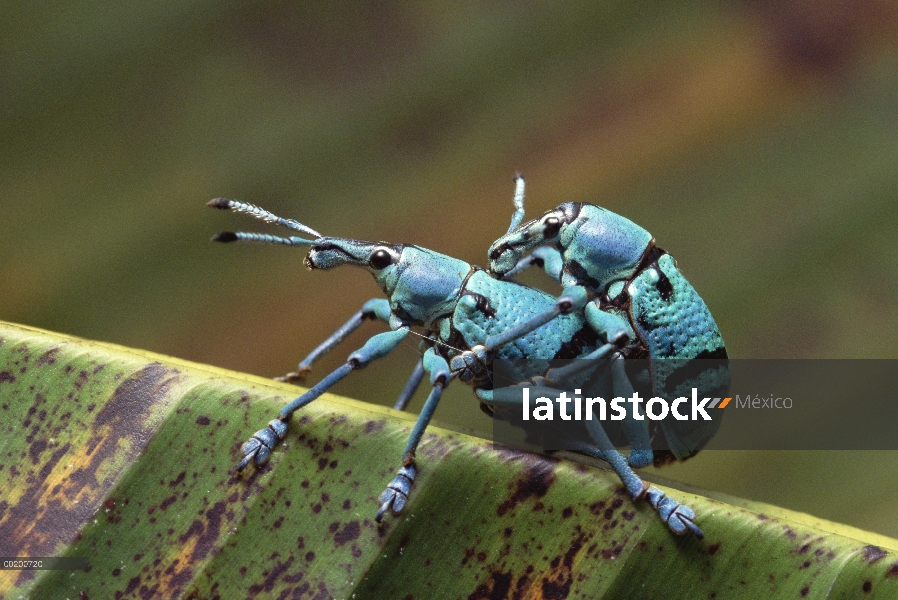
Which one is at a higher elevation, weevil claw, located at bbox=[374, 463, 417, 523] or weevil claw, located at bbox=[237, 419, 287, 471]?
weevil claw, located at bbox=[237, 419, 287, 471]

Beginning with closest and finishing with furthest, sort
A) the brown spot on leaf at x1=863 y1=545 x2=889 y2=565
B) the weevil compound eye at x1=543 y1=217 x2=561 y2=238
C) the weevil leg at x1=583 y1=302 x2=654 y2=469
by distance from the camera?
the brown spot on leaf at x1=863 y1=545 x2=889 y2=565, the weevil leg at x1=583 y1=302 x2=654 y2=469, the weevil compound eye at x1=543 y1=217 x2=561 y2=238

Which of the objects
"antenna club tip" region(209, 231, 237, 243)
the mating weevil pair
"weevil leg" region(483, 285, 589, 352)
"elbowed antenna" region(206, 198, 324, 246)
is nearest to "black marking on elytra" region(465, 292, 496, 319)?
the mating weevil pair

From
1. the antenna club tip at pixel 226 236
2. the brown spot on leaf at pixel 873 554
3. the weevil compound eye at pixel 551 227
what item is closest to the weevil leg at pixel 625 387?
the weevil compound eye at pixel 551 227

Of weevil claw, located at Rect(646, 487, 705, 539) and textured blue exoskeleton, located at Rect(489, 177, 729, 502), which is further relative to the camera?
textured blue exoskeleton, located at Rect(489, 177, 729, 502)

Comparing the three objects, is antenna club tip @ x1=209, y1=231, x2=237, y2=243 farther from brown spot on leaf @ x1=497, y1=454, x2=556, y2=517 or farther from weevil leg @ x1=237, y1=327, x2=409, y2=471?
brown spot on leaf @ x1=497, y1=454, x2=556, y2=517

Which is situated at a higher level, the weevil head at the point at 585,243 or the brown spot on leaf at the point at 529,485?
the weevil head at the point at 585,243

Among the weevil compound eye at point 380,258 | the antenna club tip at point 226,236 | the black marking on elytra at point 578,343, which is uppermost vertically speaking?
the antenna club tip at point 226,236

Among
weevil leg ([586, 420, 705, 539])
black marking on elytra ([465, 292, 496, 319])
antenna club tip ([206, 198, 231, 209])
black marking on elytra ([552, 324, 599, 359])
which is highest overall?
antenna club tip ([206, 198, 231, 209])

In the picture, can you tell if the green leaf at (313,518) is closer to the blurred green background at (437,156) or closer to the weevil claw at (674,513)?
the weevil claw at (674,513)

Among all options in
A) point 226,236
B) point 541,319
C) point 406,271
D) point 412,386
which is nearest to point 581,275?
point 541,319
